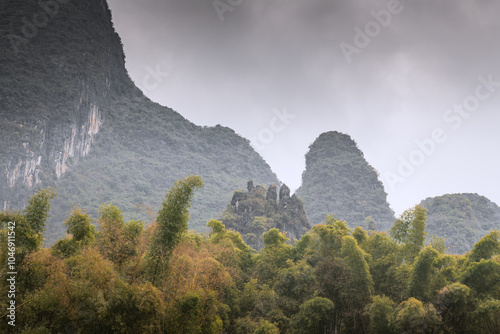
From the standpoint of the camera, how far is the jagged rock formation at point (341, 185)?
50.9 metres

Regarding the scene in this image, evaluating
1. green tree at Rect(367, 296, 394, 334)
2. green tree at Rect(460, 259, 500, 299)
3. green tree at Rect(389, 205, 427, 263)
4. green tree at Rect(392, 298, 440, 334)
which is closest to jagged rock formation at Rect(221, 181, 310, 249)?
green tree at Rect(389, 205, 427, 263)

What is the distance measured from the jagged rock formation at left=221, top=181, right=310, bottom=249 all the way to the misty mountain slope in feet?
31.9

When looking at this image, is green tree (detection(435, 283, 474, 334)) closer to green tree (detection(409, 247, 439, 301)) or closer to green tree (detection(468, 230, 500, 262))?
green tree (detection(409, 247, 439, 301))

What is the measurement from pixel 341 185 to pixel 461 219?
1897 centimetres

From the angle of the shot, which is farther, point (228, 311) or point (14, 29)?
point (14, 29)

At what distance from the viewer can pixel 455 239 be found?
38.1 meters

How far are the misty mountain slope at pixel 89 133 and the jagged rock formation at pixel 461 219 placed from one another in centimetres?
2922

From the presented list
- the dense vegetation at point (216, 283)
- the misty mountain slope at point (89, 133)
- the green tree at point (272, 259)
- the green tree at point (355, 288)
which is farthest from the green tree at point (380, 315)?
the misty mountain slope at point (89, 133)

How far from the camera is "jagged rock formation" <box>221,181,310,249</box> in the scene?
29.9 m

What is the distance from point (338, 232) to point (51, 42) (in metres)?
59.3

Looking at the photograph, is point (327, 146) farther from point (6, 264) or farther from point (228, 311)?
point (6, 264)

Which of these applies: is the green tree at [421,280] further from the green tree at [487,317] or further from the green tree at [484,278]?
the green tree at [487,317]

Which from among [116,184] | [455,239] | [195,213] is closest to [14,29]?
[116,184]

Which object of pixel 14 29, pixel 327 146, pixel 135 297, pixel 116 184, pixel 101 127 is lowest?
pixel 135 297
